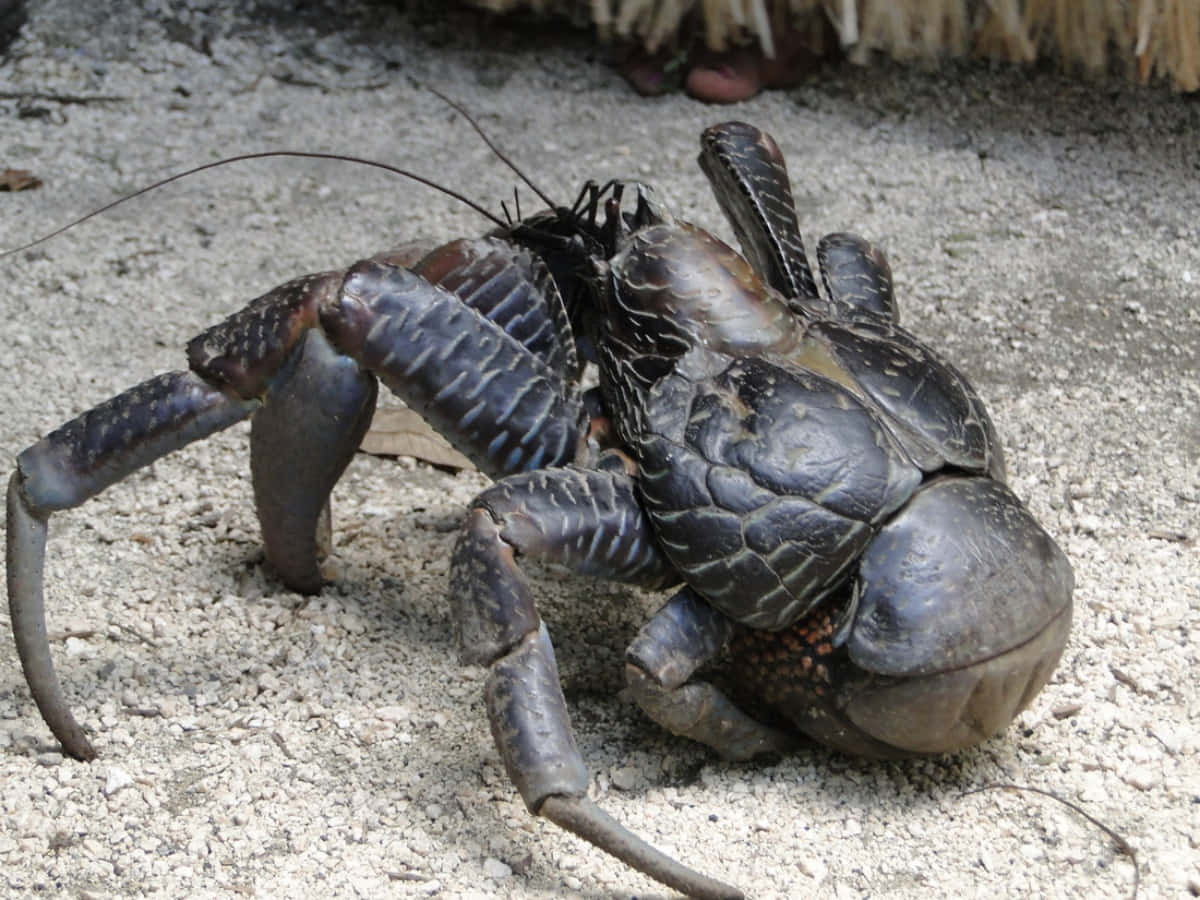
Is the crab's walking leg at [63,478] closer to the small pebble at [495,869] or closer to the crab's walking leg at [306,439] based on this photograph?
the crab's walking leg at [306,439]

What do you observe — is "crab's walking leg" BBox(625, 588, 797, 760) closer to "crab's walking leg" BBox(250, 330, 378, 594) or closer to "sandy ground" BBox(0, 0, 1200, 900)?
"sandy ground" BBox(0, 0, 1200, 900)

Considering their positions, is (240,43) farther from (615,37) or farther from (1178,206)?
(1178,206)

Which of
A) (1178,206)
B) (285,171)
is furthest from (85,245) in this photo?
(1178,206)

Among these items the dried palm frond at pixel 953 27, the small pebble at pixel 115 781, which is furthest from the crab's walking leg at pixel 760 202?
the dried palm frond at pixel 953 27

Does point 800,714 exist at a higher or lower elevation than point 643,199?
lower

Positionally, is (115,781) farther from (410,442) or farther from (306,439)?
(410,442)

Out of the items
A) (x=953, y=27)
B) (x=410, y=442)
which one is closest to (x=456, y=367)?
(x=410, y=442)

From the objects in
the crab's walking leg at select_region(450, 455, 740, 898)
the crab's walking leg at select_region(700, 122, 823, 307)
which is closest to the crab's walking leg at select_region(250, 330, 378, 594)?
the crab's walking leg at select_region(450, 455, 740, 898)
